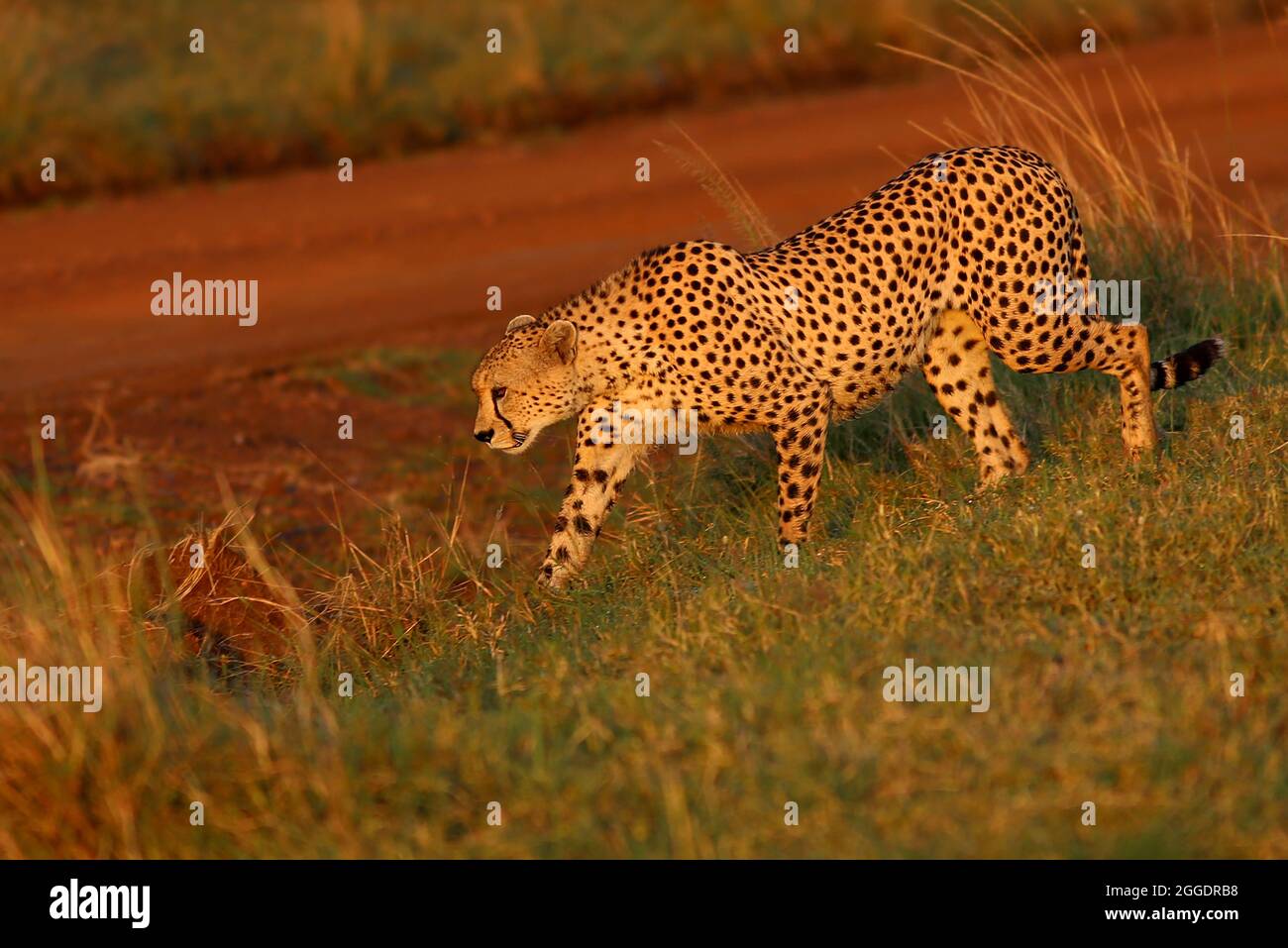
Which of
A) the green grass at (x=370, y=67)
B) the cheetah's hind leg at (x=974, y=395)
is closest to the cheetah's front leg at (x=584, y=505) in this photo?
the cheetah's hind leg at (x=974, y=395)

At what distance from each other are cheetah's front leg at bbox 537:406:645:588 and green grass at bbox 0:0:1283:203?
695cm

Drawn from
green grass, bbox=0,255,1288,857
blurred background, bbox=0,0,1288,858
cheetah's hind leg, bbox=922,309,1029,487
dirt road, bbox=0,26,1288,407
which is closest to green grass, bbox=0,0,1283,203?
blurred background, bbox=0,0,1288,858

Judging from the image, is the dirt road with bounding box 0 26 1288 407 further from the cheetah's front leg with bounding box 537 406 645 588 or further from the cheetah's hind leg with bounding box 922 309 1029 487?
the cheetah's front leg with bounding box 537 406 645 588

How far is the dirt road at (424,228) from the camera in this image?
10.5 meters

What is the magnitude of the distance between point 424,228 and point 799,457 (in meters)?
6.52

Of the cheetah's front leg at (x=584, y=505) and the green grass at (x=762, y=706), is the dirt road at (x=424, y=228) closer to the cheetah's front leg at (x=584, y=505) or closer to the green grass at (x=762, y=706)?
the cheetah's front leg at (x=584, y=505)

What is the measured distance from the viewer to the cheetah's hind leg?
6.40 meters

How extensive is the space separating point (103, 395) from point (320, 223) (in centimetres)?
279

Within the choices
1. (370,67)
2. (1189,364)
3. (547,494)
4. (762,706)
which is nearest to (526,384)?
(547,494)

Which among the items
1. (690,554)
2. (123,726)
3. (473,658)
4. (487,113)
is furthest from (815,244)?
(487,113)

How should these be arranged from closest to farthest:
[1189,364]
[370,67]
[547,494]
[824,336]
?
1. [824,336]
2. [1189,364]
3. [547,494]
4. [370,67]

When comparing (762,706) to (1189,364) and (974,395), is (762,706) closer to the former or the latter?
(974,395)

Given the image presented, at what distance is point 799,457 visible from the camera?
19.5 feet

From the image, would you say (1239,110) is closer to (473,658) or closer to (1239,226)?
(1239,226)
